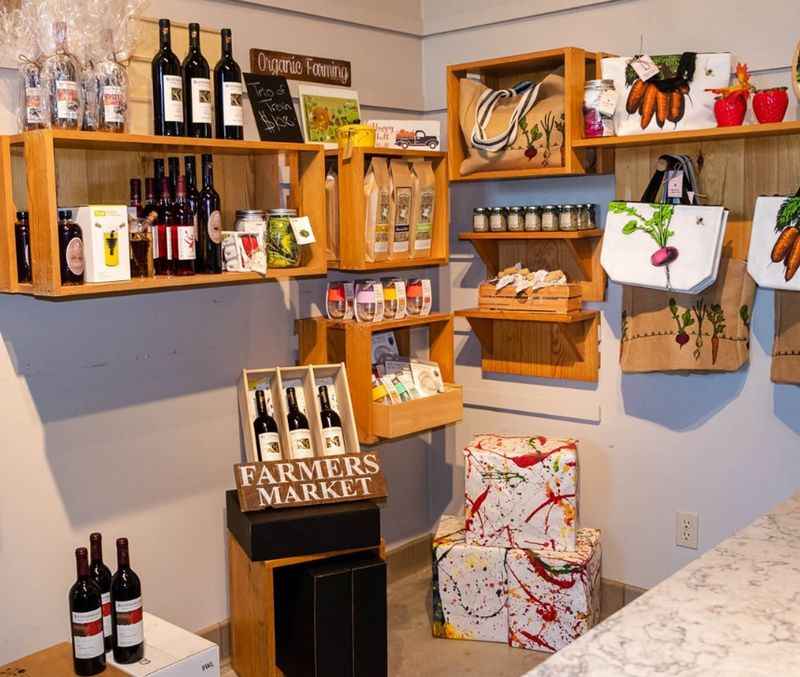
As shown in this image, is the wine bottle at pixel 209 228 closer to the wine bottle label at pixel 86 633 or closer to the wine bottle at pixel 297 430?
the wine bottle at pixel 297 430

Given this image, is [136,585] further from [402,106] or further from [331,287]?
[402,106]

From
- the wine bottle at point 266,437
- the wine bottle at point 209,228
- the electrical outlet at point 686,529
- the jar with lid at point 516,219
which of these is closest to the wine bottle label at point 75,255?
the wine bottle at point 209,228

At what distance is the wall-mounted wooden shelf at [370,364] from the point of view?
3133 millimetres

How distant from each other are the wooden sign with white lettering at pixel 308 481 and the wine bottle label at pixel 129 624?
1.38ft

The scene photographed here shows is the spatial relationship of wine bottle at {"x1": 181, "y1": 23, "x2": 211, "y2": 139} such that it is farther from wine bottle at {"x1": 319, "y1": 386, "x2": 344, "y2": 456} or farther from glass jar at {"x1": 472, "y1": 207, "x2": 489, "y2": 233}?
glass jar at {"x1": 472, "y1": 207, "x2": 489, "y2": 233}

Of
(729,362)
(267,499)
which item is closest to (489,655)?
(267,499)

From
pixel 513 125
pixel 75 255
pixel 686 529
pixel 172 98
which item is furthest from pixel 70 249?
pixel 686 529

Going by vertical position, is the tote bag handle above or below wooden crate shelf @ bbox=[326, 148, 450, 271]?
above

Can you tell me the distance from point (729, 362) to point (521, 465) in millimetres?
764

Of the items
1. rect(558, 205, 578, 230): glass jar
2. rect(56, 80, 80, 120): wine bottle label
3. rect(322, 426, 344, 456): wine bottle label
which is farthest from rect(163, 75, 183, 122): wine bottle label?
rect(558, 205, 578, 230): glass jar

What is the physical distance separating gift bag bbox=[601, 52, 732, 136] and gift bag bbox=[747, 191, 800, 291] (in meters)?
0.35

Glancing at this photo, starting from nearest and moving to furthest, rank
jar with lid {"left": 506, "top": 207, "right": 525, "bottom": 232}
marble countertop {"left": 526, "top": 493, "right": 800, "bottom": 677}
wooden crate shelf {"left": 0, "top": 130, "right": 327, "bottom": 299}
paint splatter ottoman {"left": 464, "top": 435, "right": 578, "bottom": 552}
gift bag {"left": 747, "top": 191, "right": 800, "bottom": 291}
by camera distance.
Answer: marble countertop {"left": 526, "top": 493, "right": 800, "bottom": 677} < wooden crate shelf {"left": 0, "top": 130, "right": 327, "bottom": 299} < gift bag {"left": 747, "top": 191, "right": 800, "bottom": 291} < paint splatter ottoman {"left": 464, "top": 435, "right": 578, "bottom": 552} < jar with lid {"left": 506, "top": 207, "right": 525, "bottom": 232}

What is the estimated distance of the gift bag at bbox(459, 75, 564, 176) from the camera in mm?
3131

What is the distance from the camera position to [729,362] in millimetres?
3021
